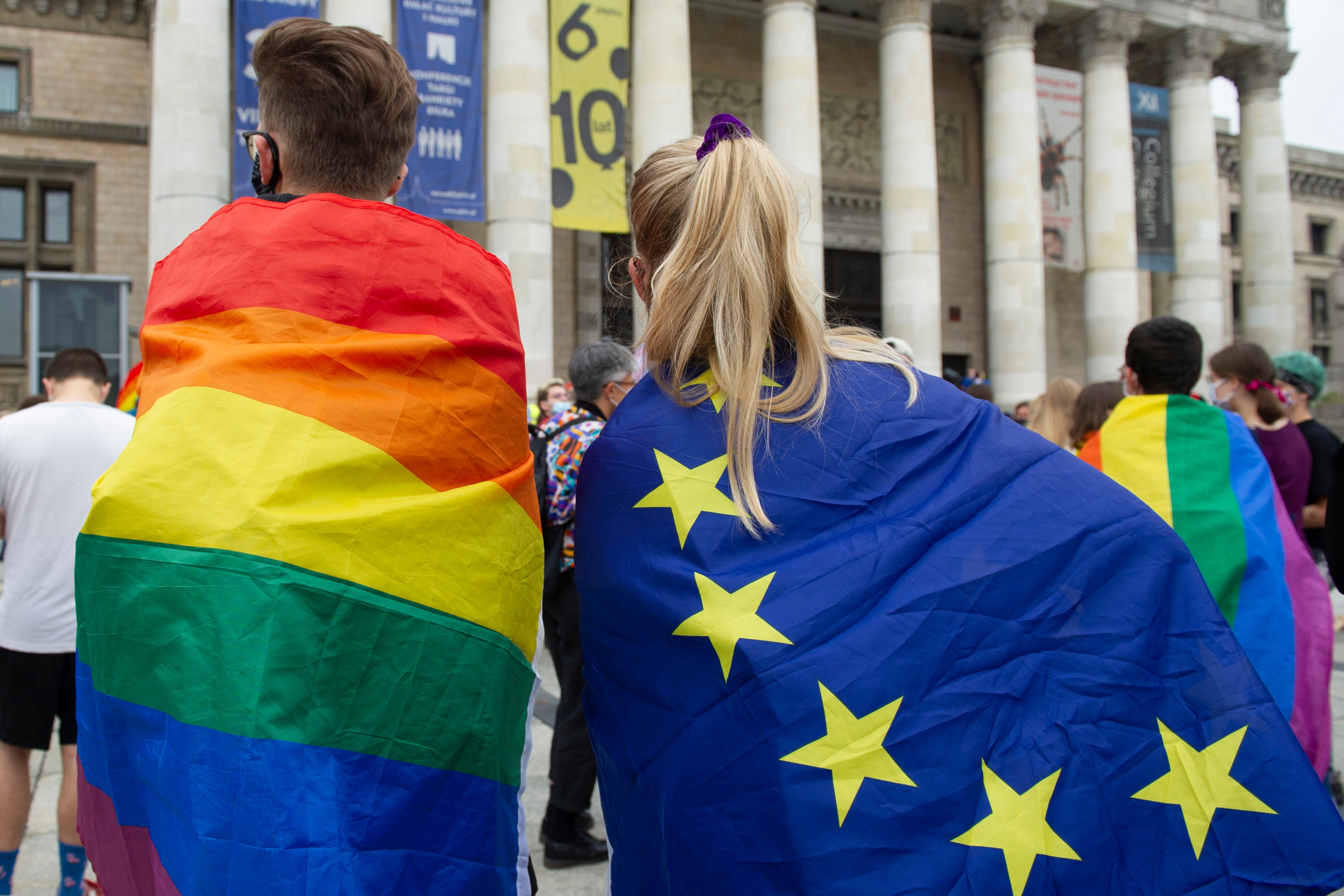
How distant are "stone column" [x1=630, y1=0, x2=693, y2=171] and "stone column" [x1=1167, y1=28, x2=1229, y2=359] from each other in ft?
43.3

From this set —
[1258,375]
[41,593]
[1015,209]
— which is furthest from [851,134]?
[41,593]

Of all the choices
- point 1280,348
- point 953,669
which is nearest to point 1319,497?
point 953,669

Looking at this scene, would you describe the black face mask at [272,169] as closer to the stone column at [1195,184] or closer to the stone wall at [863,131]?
the stone wall at [863,131]

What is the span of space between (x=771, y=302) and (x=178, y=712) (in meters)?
1.20

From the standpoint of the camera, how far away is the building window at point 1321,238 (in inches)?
1617

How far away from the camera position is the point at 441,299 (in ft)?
5.97

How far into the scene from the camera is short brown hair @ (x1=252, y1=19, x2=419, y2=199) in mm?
1851

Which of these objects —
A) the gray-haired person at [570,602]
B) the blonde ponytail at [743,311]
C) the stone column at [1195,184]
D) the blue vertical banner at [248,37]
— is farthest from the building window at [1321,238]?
the blonde ponytail at [743,311]

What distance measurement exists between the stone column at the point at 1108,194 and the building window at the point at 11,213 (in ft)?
74.2

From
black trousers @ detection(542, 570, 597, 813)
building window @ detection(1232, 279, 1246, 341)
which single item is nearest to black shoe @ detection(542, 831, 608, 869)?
black trousers @ detection(542, 570, 597, 813)

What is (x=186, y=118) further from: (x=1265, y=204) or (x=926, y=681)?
(x=1265, y=204)

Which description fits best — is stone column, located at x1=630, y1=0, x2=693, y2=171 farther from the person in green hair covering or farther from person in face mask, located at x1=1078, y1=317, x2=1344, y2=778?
person in face mask, located at x1=1078, y1=317, x2=1344, y2=778

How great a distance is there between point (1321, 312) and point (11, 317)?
46355mm

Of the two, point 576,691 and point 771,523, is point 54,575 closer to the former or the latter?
point 576,691
